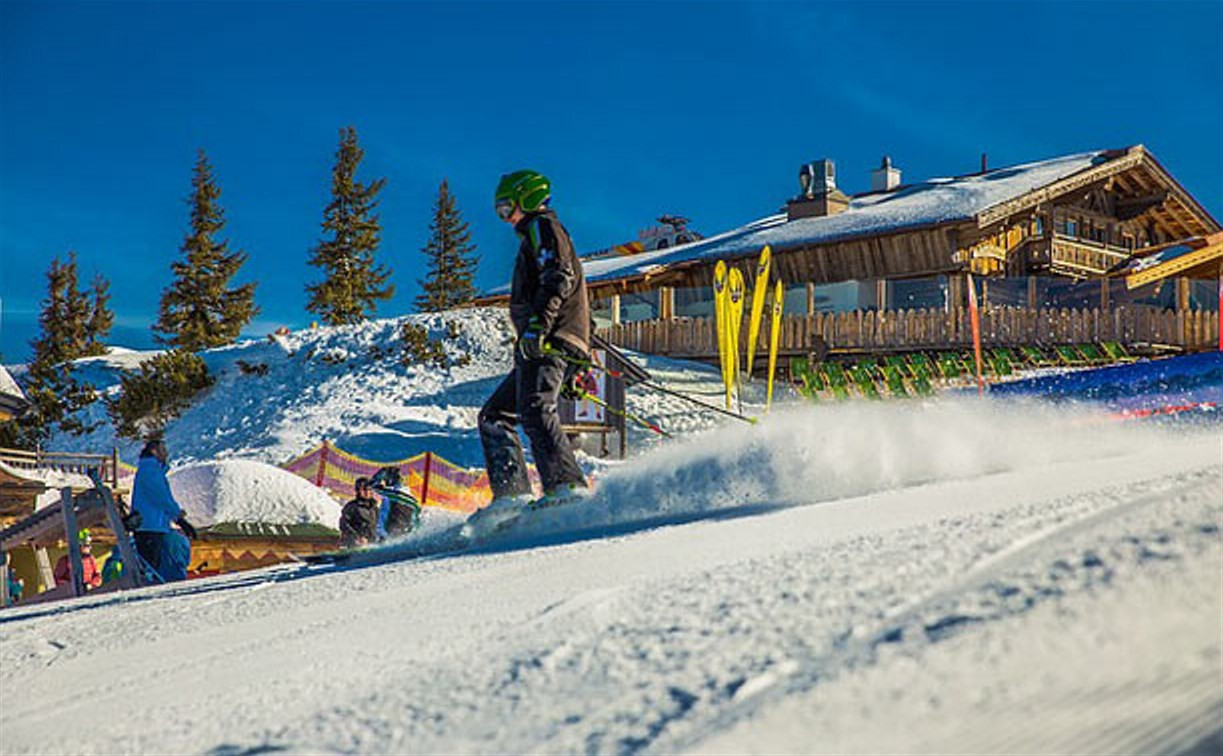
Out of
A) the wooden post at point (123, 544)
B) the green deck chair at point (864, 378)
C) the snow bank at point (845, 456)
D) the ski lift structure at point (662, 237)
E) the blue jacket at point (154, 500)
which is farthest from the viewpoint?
the ski lift structure at point (662, 237)

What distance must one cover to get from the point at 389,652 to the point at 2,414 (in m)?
25.8

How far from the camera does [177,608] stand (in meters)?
3.76

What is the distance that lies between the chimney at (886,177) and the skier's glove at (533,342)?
121 ft

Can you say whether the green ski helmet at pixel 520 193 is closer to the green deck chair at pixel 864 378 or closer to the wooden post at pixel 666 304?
the green deck chair at pixel 864 378

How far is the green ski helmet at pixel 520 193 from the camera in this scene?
480 centimetres

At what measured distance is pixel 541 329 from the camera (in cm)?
469

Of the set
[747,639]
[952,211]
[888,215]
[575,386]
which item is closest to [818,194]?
[888,215]

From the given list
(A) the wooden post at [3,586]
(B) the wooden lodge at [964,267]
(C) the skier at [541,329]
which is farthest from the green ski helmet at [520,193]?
(B) the wooden lodge at [964,267]

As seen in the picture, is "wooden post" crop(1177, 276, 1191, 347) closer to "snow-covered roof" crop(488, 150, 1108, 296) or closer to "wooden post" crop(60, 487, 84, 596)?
"snow-covered roof" crop(488, 150, 1108, 296)

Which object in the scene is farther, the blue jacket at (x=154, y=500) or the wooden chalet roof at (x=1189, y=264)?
the wooden chalet roof at (x=1189, y=264)

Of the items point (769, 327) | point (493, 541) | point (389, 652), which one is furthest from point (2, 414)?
point (389, 652)

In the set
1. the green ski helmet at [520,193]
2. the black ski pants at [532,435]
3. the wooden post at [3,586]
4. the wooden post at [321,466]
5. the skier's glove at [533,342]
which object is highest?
the green ski helmet at [520,193]

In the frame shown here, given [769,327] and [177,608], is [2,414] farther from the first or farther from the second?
[177,608]

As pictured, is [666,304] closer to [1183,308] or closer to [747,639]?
[1183,308]
